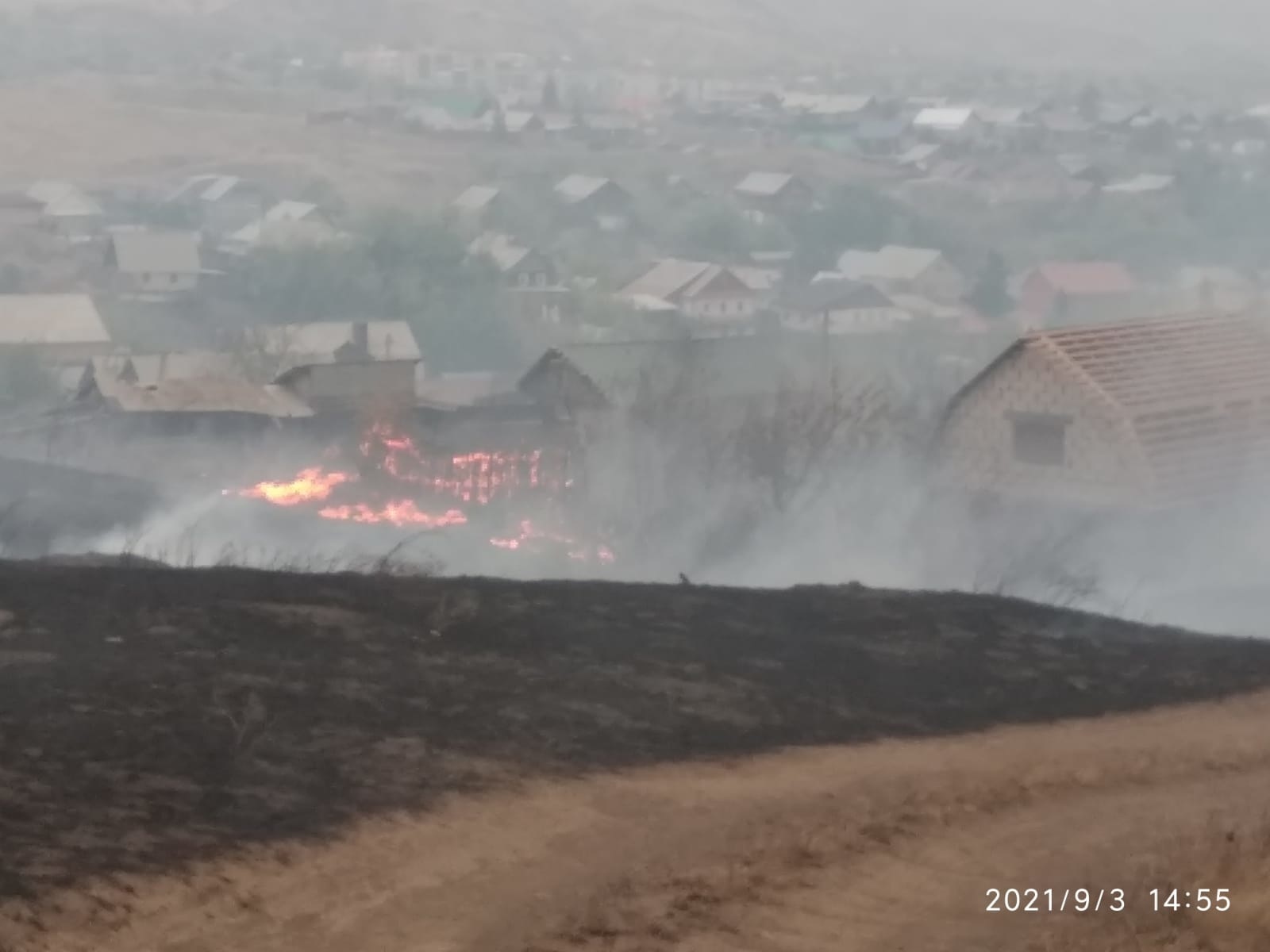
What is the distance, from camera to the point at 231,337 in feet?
52.1

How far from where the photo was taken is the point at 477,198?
1672 centimetres

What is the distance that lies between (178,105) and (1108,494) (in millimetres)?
9146

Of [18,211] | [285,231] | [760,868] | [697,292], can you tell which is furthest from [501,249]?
[760,868]

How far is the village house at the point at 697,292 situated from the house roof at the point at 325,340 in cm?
199

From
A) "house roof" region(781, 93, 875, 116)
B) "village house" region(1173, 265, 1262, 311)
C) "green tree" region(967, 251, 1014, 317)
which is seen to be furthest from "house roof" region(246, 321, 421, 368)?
"village house" region(1173, 265, 1262, 311)

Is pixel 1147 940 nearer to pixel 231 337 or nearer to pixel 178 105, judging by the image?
pixel 231 337

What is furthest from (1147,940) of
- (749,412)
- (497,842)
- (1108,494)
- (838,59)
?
(838,59)

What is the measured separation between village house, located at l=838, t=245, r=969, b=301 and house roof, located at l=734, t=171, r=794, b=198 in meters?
1.05

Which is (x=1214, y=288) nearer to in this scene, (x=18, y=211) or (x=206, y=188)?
(x=206, y=188)

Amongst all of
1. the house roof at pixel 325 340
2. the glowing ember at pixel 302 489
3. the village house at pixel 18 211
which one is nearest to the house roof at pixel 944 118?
the house roof at pixel 325 340

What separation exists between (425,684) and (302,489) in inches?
264

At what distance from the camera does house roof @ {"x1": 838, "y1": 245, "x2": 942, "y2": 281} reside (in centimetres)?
1669
